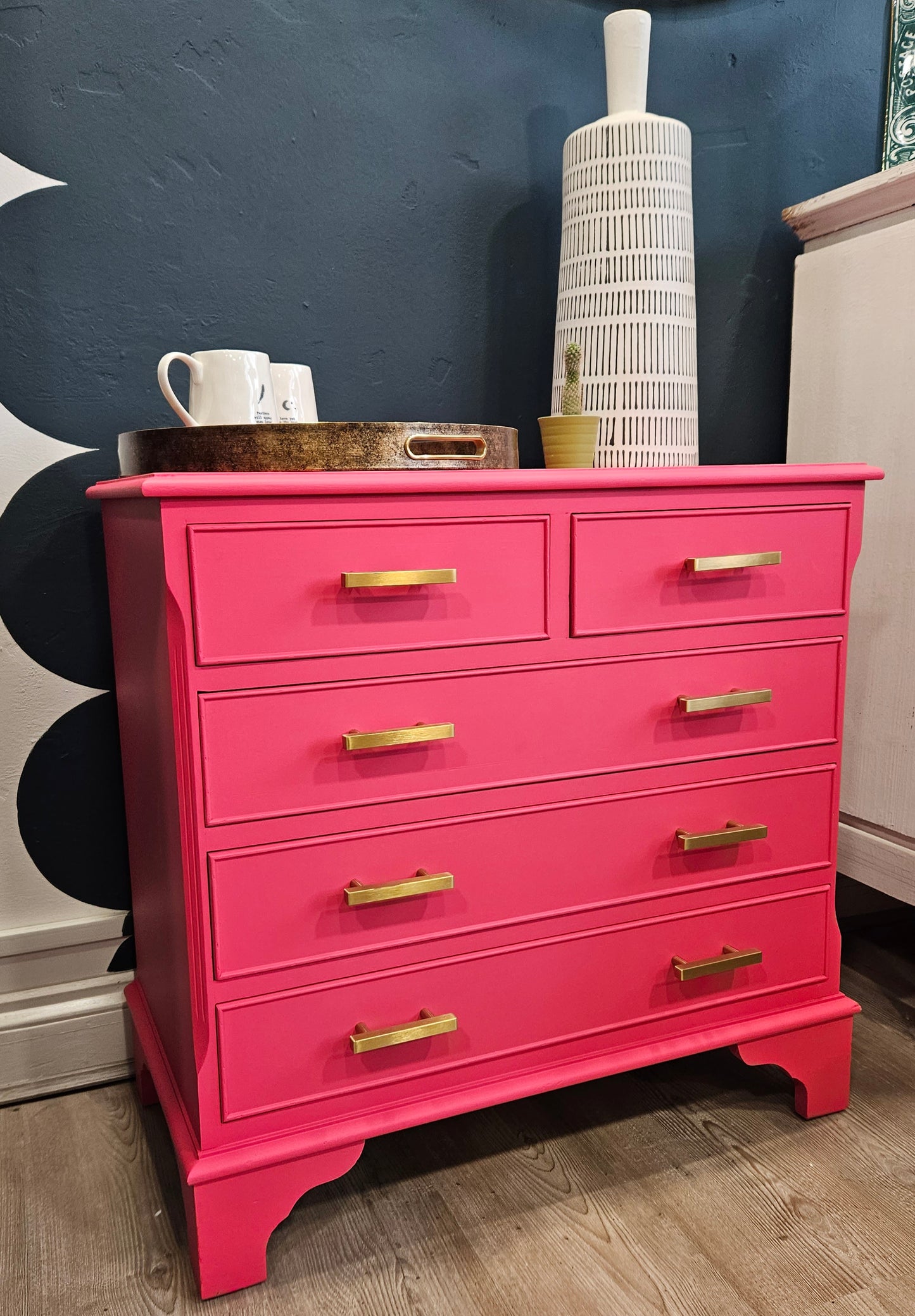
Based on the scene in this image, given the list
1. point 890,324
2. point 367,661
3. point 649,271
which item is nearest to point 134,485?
point 367,661

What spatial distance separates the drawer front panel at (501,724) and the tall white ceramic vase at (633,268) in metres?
0.35

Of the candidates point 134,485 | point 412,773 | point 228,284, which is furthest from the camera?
point 228,284

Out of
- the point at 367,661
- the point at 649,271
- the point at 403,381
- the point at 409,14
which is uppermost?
the point at 409,14

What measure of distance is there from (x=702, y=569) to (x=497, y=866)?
434 millimetres

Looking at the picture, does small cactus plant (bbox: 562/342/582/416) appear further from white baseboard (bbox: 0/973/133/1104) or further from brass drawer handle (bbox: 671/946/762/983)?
white baseboard (bbox: 0/973/133/1104)

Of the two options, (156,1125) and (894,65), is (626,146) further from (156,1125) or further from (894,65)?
(156,1125)

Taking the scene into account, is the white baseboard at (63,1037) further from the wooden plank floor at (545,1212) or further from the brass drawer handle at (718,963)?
the brass drawer handle at (718,963)

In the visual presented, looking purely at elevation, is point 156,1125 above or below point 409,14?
below

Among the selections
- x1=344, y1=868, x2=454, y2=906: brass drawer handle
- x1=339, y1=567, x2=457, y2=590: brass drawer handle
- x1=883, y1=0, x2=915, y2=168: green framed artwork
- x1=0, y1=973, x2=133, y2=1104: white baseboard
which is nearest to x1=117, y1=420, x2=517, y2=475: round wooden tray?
x1=339, y1=567, x2=457, y2=590: brass drawer handle

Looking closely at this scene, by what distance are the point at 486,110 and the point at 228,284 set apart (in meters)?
0.50

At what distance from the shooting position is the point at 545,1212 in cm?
122

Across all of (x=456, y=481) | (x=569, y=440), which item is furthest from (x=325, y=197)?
(x=456, y=481)

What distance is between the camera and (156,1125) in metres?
1.40

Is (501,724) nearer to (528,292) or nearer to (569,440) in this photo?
(569,440)
